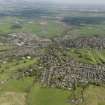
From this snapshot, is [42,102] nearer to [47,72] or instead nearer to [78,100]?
[78,100]

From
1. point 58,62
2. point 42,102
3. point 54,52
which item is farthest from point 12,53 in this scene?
point 42,102

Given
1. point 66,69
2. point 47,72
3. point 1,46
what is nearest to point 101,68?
point 66,69

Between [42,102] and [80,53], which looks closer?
[42,102]

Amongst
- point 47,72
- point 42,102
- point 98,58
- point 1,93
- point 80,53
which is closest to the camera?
point 42,102

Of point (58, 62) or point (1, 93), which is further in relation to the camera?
point (58, 62)

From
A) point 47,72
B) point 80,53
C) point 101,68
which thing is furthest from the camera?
point 80,53

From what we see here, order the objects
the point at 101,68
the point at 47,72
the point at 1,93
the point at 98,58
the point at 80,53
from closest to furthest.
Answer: the point at 1,93 < the point at 47,72 < the point at 101,68 < the point at 98,58 < the point at 80,53

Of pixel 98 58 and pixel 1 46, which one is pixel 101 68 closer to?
pixel 98 58

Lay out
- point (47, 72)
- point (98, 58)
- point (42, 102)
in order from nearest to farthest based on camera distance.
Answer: point (42, 102) < point (47, 72) < point (98, 58)
